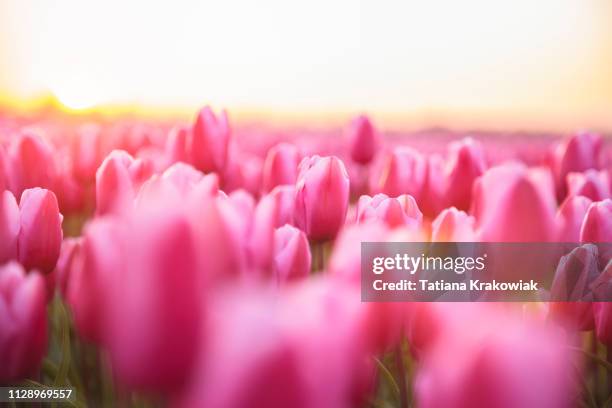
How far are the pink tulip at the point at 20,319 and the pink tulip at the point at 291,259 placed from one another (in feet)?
0.54

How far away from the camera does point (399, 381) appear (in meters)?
0.54

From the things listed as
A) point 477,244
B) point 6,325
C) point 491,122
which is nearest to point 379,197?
point 477,244

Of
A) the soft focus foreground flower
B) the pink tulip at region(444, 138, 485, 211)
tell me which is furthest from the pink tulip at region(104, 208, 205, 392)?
the pink tulip at region(444, 138, 485, 211)

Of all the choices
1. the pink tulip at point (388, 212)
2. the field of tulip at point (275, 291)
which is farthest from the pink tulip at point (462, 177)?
the pink tulip at point (388, 212)

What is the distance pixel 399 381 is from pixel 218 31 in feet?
2.39

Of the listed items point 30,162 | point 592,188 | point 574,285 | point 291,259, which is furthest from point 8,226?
point 592,188

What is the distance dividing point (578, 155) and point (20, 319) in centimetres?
84

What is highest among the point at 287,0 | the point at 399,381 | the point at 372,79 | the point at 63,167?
the point at 287,0

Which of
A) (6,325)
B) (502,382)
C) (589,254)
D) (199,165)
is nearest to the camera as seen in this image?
(502,382)

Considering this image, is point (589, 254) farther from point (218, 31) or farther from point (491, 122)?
point (491, 122)

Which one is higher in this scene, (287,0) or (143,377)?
(287,0)

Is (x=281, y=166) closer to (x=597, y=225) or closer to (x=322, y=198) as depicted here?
(x=322, y=198)

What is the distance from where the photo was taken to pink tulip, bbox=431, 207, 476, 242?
1.61 ft

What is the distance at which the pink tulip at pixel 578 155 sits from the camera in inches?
38.8
